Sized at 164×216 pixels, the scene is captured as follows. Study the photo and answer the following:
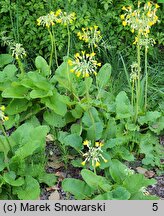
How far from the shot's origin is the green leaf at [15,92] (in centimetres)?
468

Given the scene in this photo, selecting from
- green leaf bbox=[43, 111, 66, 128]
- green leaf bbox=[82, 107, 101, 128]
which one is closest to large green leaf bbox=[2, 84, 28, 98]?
green leaf bbox=[43, 111, 66, 128]

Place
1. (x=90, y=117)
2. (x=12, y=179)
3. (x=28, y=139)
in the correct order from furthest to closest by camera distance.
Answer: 1. (x=90, y=117)
2. (x=28, y=139)
3. (x=12, y=179)

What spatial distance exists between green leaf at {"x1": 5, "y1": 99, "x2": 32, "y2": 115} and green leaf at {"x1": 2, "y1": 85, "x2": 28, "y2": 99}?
0.25ft

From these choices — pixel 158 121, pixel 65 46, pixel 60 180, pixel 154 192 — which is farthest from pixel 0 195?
pixel 65 46

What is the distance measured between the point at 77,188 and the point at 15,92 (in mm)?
1160

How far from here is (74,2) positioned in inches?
208

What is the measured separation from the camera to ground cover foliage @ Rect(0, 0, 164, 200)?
4.04m

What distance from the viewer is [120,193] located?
385 centimetres

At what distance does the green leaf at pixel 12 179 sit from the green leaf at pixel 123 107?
1.08 meters

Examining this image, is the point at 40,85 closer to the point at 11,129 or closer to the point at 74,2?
the point at 11,129

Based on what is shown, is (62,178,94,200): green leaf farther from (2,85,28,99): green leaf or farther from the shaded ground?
(2,85,28,99): green leaf

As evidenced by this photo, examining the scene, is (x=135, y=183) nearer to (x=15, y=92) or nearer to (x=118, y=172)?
(x=118, y=172)

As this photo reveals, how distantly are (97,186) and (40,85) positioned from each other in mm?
1160

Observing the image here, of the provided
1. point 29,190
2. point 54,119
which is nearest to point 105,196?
point 29,190
